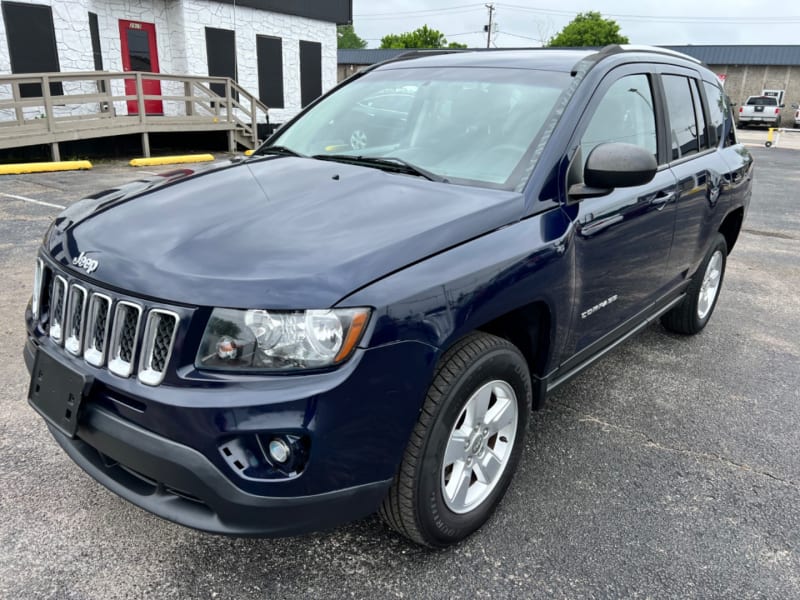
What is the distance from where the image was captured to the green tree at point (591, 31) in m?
51.9

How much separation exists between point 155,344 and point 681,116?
11.0 feet

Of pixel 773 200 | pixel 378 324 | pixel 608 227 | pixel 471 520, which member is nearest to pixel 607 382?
pixel 608 227

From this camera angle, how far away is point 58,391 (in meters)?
2.17

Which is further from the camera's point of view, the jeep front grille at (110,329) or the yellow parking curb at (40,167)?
the yellow parking curb at (40,167)

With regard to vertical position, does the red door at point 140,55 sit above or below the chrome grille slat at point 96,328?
above

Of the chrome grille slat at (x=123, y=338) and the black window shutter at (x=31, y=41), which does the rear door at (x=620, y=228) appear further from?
the black window shutter at (x=31, y=41)

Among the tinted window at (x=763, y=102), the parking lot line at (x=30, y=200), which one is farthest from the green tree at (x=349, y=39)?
the parking lot line at (x=30, y=200)

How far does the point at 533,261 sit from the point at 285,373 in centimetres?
109

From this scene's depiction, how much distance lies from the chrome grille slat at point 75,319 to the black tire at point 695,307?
377 centimetres

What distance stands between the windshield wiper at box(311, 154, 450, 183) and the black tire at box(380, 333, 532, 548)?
2.57 ft

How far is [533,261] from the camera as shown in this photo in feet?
8.10

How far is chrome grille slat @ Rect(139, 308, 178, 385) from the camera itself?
1938 mm

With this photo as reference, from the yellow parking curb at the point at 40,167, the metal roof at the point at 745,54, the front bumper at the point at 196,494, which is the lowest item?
the yellow parking curb at the point at 40,167

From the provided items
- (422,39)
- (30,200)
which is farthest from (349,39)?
(30,200)
